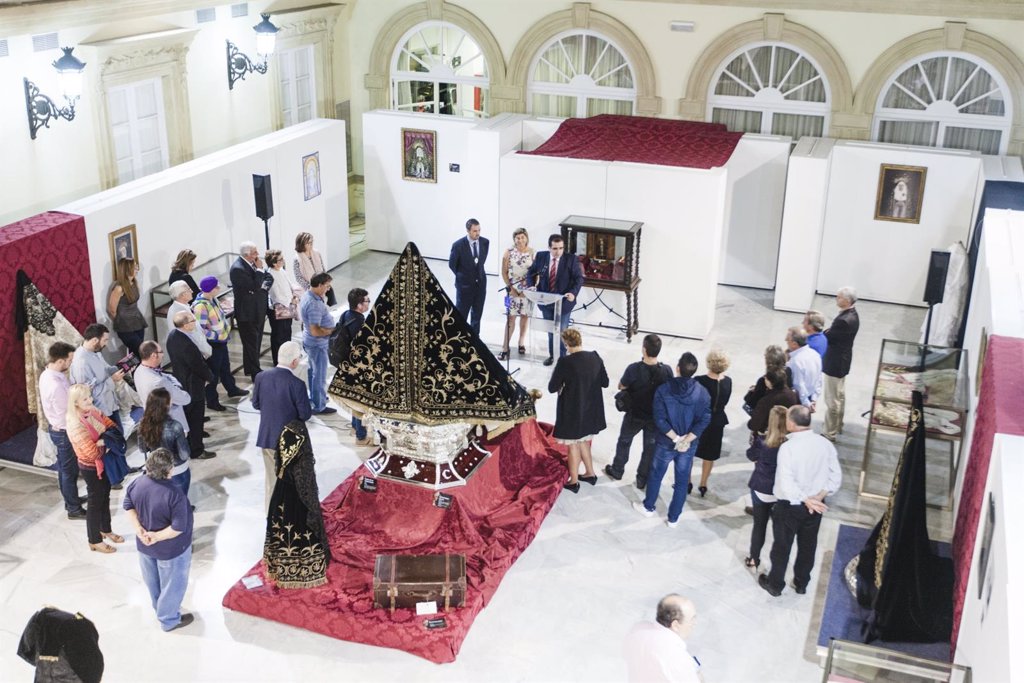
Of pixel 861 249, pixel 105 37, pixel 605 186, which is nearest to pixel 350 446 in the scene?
pixel 605 186

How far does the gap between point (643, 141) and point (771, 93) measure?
7.59 feet

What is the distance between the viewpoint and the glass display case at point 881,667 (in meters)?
5.32

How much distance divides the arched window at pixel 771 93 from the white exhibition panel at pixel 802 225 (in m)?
0.77

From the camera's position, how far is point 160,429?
727cm

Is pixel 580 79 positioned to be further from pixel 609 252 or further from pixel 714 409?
pixel 714 409

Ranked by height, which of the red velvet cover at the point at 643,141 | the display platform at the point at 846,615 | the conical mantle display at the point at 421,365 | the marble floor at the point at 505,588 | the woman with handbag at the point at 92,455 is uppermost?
the red velvet cover at the point at 643,141

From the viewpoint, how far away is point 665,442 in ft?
26.9

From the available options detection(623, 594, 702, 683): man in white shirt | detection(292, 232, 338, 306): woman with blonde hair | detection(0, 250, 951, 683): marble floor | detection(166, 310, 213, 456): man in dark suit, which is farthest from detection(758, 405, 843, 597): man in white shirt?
detection(292, 232, 338, 306): woman with blonde hair

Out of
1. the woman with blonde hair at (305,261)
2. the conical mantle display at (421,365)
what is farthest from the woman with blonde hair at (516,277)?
the conical mantle display at (421,365)

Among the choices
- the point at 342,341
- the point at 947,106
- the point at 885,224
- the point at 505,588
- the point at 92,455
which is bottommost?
the point at 505,588

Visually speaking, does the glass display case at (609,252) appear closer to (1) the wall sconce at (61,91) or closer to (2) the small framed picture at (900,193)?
(2) the small framed picture at (900,193)

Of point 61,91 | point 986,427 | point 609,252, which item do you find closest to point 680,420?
point 986,427

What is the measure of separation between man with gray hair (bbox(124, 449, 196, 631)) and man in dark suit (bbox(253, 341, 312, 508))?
1.16 meters

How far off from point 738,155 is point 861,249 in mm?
2033
